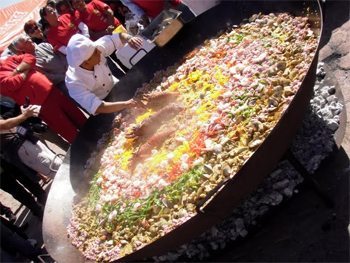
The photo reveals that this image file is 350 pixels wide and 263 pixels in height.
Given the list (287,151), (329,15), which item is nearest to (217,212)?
(287,151)

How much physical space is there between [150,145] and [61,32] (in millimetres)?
3266

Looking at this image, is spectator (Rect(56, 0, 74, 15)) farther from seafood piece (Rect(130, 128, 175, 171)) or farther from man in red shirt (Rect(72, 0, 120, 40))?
seafood piece (Rect(130, 128, 175, 171))

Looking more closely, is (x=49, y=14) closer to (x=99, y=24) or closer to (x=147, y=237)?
(x=99, y=24)

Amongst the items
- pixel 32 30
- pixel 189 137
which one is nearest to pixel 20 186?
pixel 32 30

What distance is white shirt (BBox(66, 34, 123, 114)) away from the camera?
17.8 ft

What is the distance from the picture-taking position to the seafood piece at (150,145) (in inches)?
186

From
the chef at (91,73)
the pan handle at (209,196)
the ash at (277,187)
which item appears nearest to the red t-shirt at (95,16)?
the chef at (91,73)

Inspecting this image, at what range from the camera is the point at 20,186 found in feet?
20.6

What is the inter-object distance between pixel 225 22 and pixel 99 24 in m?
2.53

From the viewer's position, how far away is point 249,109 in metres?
4.22

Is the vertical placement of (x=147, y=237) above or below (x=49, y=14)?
below

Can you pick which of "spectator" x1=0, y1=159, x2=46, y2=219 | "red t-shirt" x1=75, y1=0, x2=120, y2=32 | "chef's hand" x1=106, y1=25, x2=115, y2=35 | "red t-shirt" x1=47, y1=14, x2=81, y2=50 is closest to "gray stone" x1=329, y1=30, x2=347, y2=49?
"chef's hand" x1=106, y1=25, x2=115, y2=35

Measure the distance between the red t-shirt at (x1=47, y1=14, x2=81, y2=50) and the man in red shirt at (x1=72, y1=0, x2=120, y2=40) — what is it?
0.27 metres

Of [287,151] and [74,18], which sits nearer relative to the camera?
[287,151]
